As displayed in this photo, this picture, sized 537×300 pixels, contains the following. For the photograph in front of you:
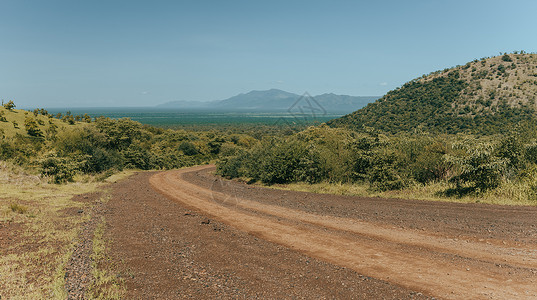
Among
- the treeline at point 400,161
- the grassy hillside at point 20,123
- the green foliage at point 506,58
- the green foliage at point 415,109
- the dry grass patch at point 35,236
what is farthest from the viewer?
the green foliage at point 506,58

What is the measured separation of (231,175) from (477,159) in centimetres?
1818

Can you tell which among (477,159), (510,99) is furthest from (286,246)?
(510,99)

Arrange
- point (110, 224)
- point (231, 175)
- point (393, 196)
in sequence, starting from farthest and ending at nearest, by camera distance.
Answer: point (231, 175), point (393, 196), point (110, 224)

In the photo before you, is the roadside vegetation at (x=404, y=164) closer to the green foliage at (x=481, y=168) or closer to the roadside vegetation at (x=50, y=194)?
the green foliage at (x=481, y=168)

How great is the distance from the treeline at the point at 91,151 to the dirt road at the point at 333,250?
996cm

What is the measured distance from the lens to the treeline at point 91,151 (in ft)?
63.7

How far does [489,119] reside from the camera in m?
51.2

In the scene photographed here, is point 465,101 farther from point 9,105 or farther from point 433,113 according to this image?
point 9,105

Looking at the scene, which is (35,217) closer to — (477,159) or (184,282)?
(184,282)

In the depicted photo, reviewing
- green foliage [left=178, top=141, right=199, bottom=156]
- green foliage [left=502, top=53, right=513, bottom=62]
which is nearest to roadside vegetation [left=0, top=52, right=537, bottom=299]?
green foliage [left=178, top=141, right=199, bottom=156]

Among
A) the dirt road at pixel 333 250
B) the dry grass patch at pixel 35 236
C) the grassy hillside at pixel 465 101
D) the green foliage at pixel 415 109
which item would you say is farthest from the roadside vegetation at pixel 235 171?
the green foliage at pixel 415 109

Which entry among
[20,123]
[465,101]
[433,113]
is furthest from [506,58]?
[20,123]

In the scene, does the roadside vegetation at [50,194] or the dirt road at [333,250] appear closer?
the dirt road at [333,250]

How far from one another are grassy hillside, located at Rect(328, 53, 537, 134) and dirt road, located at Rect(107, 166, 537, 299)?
151 ft
